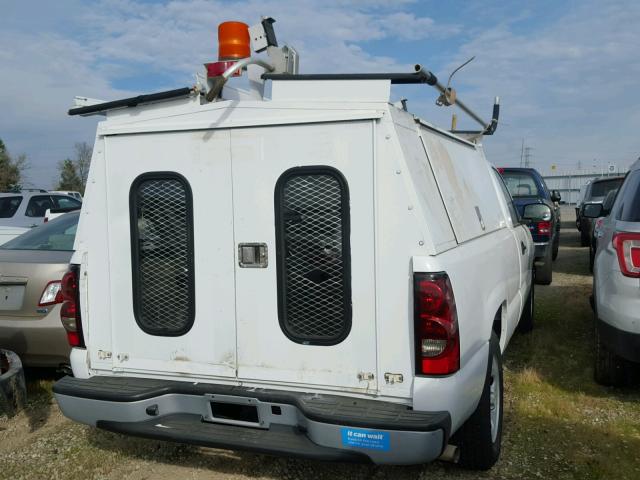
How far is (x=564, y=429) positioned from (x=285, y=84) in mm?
2928

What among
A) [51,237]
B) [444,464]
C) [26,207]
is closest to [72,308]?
[444,464]

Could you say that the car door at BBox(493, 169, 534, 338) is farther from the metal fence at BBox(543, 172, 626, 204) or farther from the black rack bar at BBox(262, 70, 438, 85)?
the metal fence at BBox(543, 172, 626, 204)

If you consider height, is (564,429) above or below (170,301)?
below

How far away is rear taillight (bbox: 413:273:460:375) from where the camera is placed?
267cm

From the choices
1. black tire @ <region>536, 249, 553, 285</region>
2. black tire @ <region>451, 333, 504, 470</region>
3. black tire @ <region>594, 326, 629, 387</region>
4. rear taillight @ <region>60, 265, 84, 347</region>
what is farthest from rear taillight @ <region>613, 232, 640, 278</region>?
black tire @ <region>536, 249, 553, 285</region>

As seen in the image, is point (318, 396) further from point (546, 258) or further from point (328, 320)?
point (546, 258)

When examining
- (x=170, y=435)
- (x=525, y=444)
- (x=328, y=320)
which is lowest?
(x=525, y=444)

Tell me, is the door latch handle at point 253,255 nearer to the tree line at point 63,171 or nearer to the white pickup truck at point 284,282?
the white pickup truck at point 284,282

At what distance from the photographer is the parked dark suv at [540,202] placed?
8.38m

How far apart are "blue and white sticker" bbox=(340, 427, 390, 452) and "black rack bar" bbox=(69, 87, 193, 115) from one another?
1.89 metres

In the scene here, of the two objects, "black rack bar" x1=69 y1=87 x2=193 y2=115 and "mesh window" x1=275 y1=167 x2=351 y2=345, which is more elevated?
"black rack bar" x1=69 y1=87 x2=193 y2=115

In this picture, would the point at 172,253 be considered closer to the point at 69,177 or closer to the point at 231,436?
the point at 231,436

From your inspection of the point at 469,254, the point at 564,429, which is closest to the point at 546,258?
the point at 564,429

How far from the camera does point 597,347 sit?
4.63 m
